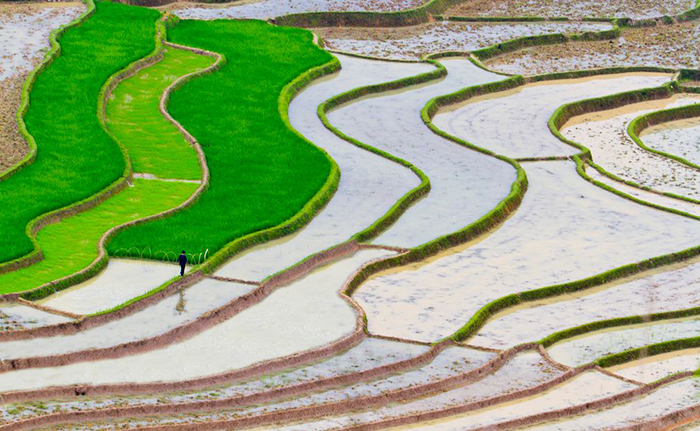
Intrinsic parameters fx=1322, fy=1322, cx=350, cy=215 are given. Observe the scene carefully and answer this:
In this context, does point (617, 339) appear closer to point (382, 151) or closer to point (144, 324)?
point (144, 324)

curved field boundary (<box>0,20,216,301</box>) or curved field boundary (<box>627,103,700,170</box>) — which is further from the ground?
curved field boundary (<box>627,103,700,170</box>)

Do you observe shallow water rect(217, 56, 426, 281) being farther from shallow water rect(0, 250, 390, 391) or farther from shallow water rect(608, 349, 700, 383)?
shallow water rect(608, 349, 700, 383)

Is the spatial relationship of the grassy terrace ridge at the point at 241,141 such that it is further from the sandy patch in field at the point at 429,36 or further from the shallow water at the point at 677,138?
the shallow water at the point at 677,138

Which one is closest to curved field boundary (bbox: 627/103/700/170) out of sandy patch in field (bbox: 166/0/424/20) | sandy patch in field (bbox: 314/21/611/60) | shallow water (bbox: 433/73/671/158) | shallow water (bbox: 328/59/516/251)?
shallow water (bbox: 433/73/671/158)

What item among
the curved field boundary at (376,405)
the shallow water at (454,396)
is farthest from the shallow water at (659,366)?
the shallow water at (454,396)

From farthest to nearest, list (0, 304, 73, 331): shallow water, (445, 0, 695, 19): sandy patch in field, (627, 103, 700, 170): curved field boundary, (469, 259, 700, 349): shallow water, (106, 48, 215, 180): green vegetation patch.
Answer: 1. (445, 0, 695, 19): sandy patch in field
2. (627, 103, 700, 170): curved field boundary
3. (106, 48, 215, 180): green vegetation patch
4. (469, 259, 700, 349): shallow water
5. (0, 304, 73, 331): shallow water

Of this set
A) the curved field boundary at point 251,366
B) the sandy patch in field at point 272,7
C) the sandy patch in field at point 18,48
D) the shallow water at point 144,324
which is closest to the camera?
the curved field boundary at point 251,366
